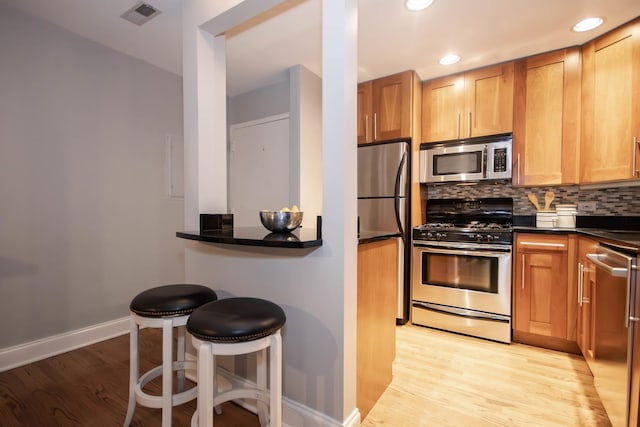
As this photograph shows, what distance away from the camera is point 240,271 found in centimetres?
167

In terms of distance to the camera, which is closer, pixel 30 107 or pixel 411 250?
pixel 30 107

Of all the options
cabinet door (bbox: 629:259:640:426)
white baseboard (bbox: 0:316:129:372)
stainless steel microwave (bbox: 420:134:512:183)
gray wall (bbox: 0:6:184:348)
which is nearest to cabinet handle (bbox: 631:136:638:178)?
stainless steel microwave (bbox: 420:134:512:183)

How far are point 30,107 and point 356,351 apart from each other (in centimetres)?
278

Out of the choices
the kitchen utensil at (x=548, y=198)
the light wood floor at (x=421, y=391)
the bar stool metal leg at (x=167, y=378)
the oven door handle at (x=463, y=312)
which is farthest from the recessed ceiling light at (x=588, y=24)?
the bar stool metal leg at (x=167, y=378)

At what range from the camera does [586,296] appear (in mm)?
1944

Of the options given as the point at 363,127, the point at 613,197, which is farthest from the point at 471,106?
the point at 613,197

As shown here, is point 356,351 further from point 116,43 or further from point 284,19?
point 116,43

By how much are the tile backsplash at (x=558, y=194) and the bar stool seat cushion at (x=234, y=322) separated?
254 centimetres

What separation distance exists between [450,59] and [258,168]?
2236mm

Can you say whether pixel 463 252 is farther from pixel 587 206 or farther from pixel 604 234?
pixel 587 206

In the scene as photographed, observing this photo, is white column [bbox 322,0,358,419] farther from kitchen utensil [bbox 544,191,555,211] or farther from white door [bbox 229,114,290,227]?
kitchen utensil [bbox 544,191,555,211]

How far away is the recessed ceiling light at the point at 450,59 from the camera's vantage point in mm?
2605

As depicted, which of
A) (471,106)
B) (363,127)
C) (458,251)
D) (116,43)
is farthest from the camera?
(363,127)

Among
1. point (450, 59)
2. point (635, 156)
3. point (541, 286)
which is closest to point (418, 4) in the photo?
point (450, 59)
